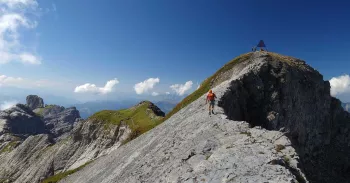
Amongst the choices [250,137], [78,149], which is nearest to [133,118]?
[78,149]

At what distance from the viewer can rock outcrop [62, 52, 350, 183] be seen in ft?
60.2

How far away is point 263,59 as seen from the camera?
61.8m

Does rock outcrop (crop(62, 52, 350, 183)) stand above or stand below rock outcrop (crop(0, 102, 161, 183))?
above

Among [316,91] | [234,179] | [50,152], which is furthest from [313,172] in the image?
[50,152]

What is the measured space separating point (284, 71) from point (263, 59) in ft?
18.6

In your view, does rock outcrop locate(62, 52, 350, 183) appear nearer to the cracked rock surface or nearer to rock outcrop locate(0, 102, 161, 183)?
the cracked rock surface

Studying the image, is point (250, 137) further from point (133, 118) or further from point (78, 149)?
point (78, 149)

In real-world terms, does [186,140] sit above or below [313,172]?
above

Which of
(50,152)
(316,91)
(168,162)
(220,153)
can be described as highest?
(316,91)

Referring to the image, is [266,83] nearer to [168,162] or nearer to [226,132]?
[226,132]

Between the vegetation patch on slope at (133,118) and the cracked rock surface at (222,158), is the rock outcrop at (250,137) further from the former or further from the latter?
the vegetation patch on slope at (133,118)

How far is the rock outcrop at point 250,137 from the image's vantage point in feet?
60.2

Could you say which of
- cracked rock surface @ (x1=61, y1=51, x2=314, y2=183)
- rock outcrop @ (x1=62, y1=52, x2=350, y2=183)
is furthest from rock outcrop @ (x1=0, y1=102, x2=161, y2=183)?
→ cracked rock surface @ (x1=61, y1=51, x2=314, y2=183)

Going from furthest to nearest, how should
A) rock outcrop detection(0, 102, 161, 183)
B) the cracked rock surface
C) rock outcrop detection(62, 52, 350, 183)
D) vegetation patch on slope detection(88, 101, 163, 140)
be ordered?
rock outcrop detection(0, 102, 161, 183)
vegetation patch on slope detection(88, 101, 163, 140)
rock outcrop detection(62, 52, 350, 183)
the cracked rock surface
